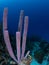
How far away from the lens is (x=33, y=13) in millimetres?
4297

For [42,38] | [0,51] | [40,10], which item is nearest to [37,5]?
[40,10]

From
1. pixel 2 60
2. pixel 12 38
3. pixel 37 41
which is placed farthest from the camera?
pixel 37 41

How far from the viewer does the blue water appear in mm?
4266

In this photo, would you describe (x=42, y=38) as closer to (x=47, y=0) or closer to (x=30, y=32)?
(x=30, y=32)

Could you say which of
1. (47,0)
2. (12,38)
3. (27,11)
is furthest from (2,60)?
(47,0)

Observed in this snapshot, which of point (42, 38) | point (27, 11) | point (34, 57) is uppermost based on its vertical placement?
point (27, 11)

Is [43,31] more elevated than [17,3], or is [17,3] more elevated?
[17,3]

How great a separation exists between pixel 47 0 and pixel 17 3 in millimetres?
681

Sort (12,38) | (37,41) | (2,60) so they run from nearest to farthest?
(2,60), (12,38), (37,41)

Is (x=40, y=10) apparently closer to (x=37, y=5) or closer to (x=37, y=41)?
(x=37, y=5)

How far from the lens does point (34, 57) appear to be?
373 cm

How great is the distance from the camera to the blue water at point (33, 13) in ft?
14.0

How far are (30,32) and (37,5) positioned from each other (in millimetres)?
Answer: 620

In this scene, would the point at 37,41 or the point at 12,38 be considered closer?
the point at 12,38
